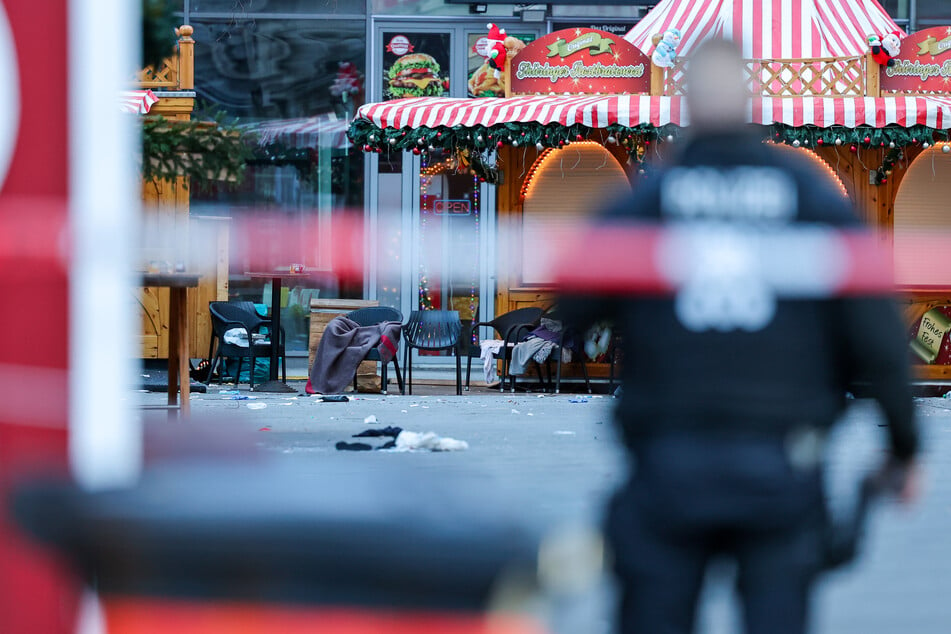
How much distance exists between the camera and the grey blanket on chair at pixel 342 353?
1194 centimetres

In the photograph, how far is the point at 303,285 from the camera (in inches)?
582

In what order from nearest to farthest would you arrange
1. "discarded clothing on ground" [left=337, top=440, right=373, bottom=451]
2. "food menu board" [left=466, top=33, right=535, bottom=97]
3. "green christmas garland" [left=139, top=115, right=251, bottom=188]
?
"green christmas garland" [left=139, top=115, right=251, bottom=188] → "discarded clothing on ground" [left=337, top=440, right=373, bottom=451] → "food menu board" [left=466, top=33, right=535, bottom=97]

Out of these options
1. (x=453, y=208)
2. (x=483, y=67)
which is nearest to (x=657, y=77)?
(x=483, y=67)

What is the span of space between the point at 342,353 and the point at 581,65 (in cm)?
357

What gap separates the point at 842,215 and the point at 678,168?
301mm

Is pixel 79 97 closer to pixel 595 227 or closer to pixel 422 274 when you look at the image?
pixel 595 227

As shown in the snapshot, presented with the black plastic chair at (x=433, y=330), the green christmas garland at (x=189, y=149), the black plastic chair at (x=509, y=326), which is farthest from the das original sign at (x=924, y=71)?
the green christmas garland at (x=189, y=149)

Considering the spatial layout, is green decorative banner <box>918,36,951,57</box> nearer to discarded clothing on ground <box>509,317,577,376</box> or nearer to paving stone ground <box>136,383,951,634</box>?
paving stone ground <box>136,383,951,634</box>

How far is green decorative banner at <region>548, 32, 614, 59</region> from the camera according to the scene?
12852 millimetres

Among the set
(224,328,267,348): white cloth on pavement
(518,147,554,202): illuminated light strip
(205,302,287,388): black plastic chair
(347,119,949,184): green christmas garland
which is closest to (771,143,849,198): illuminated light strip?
(347,119,949,184): green christmas garland

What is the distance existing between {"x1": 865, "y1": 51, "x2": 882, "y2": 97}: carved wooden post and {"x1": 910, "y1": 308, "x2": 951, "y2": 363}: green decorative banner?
220cm

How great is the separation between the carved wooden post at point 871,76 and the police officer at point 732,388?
10.7 metres

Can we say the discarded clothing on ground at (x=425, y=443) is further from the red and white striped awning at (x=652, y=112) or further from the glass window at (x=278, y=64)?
the glass window at (x=278, y=64)

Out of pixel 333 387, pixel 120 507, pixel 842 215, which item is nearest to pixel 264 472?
pixel 120 507
